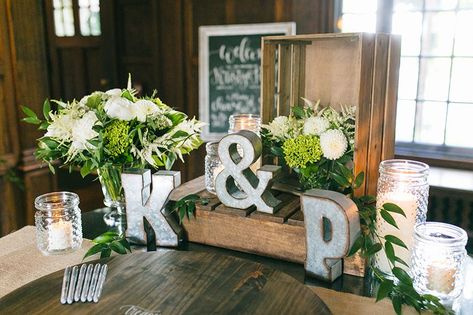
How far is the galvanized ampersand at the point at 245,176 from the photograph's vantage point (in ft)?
4.28

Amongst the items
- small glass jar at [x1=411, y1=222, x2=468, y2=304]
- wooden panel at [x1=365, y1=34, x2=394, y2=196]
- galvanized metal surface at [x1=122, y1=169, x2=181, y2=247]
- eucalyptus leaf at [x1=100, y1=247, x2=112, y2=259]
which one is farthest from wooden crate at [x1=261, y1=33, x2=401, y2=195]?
eucalyptus leaf at [x1=100, y1=247, x2=112, y2=259]

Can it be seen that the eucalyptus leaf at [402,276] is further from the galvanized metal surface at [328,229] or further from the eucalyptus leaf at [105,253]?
the eucalyptus leaf at [105,253]

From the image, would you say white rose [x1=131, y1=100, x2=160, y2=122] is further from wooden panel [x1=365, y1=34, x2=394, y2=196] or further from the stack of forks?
wooden panel [x1=365, y1=34, x2=394, y2=196]

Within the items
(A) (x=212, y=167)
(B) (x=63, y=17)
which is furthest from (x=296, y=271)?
(B) (x=63, y=17)

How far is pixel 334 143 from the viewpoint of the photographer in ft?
4.27

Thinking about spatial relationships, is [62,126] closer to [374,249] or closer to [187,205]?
[187,205]

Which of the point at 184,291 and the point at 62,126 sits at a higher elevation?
the point at 62,126

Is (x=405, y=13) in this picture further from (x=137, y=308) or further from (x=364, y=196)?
(x=137, y=308)

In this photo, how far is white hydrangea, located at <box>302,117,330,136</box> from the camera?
1360 mm

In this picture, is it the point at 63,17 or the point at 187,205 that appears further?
the point at 63,17

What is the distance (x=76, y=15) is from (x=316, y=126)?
12.8ft

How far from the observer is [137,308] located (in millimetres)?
933

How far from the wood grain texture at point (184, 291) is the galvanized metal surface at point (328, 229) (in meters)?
0.16

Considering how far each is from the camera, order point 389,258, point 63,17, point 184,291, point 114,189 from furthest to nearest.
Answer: point 63,17 → point 114,189 → point 389,258 → point 184,291
